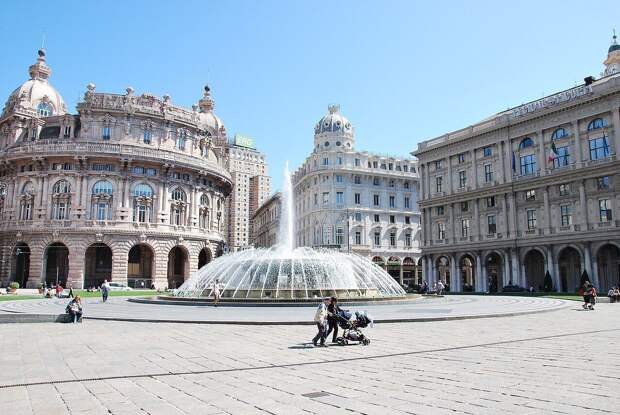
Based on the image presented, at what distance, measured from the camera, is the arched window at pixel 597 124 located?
43497mm

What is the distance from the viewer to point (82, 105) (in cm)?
5928

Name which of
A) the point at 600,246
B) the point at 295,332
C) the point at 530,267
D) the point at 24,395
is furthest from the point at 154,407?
the point at 530,267

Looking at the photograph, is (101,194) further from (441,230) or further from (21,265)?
(441,230)

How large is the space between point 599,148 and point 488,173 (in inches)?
458

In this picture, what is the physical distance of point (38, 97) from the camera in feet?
224

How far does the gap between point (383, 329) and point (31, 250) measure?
172ft

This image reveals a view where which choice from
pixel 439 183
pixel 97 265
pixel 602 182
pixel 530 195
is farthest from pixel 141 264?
pixel 602 182

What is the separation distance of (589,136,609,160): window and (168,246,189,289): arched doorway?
4598 centimetres

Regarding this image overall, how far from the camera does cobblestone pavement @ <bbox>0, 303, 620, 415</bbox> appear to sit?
22.7 feet

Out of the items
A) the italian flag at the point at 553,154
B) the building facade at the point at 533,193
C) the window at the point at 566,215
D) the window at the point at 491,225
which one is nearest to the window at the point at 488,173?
the building facade at the point at 533,193

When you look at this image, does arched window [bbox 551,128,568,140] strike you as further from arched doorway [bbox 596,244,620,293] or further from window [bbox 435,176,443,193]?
window [bbox 435,176,443,193]

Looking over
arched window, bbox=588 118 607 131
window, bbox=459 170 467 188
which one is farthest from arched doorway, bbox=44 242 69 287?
arched window, bbox=588 118 607 131

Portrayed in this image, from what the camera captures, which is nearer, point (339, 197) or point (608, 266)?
point (608, 266)

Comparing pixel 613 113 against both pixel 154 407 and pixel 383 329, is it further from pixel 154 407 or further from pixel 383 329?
pixel 154 407
